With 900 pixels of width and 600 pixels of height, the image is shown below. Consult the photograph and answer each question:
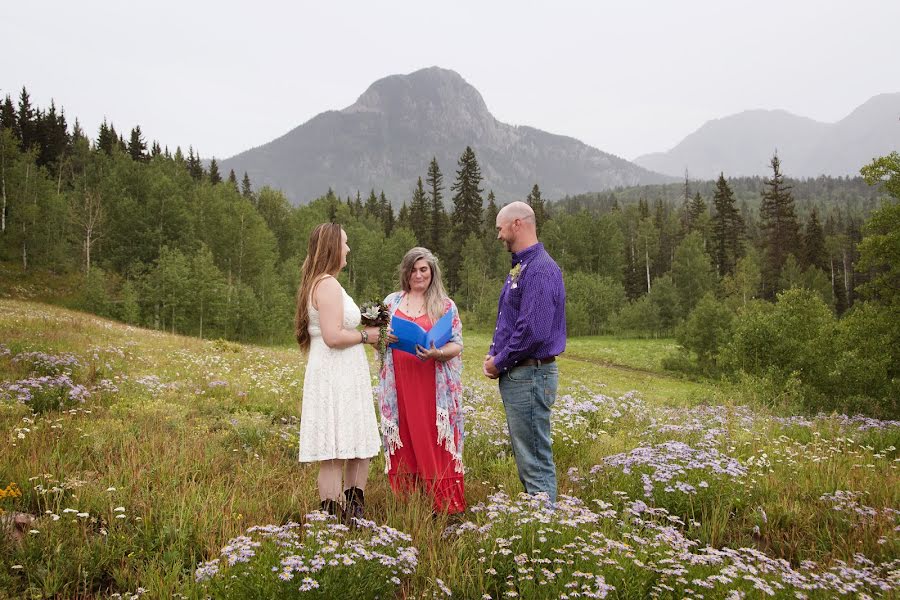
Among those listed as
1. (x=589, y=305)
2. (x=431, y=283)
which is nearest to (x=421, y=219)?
(x=589, y=305)

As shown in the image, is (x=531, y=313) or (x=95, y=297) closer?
(x=531, y=313)

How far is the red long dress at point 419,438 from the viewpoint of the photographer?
191 inches

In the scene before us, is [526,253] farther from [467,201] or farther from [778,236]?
[467,201]

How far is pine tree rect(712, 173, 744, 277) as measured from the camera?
64.7m

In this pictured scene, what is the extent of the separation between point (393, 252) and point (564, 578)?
191 feet

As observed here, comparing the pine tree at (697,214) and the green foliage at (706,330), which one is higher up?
the pine tree at (697,214)

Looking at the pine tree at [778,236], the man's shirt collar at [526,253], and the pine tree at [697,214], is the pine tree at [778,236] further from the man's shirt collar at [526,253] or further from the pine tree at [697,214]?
the man's shirt collar at [526,253]

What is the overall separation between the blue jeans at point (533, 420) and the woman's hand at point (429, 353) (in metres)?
0.73

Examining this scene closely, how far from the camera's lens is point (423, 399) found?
16.5 feet

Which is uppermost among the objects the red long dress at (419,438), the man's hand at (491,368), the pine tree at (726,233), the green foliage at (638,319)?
the pine tree at (726,233)

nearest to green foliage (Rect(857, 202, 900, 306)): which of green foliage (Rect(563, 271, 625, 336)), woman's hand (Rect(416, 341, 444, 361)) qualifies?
woman's hand (Rect(416, 341, 444, 361))

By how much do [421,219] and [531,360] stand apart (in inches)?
2838

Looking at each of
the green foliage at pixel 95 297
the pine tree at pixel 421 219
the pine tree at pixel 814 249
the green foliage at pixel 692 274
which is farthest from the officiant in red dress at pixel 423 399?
the pine tree at pixel 421 219

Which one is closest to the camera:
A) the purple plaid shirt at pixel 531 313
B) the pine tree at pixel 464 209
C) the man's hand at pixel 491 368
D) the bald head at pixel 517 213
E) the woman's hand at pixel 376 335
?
the purple plaid shirt at pixel 531 313
